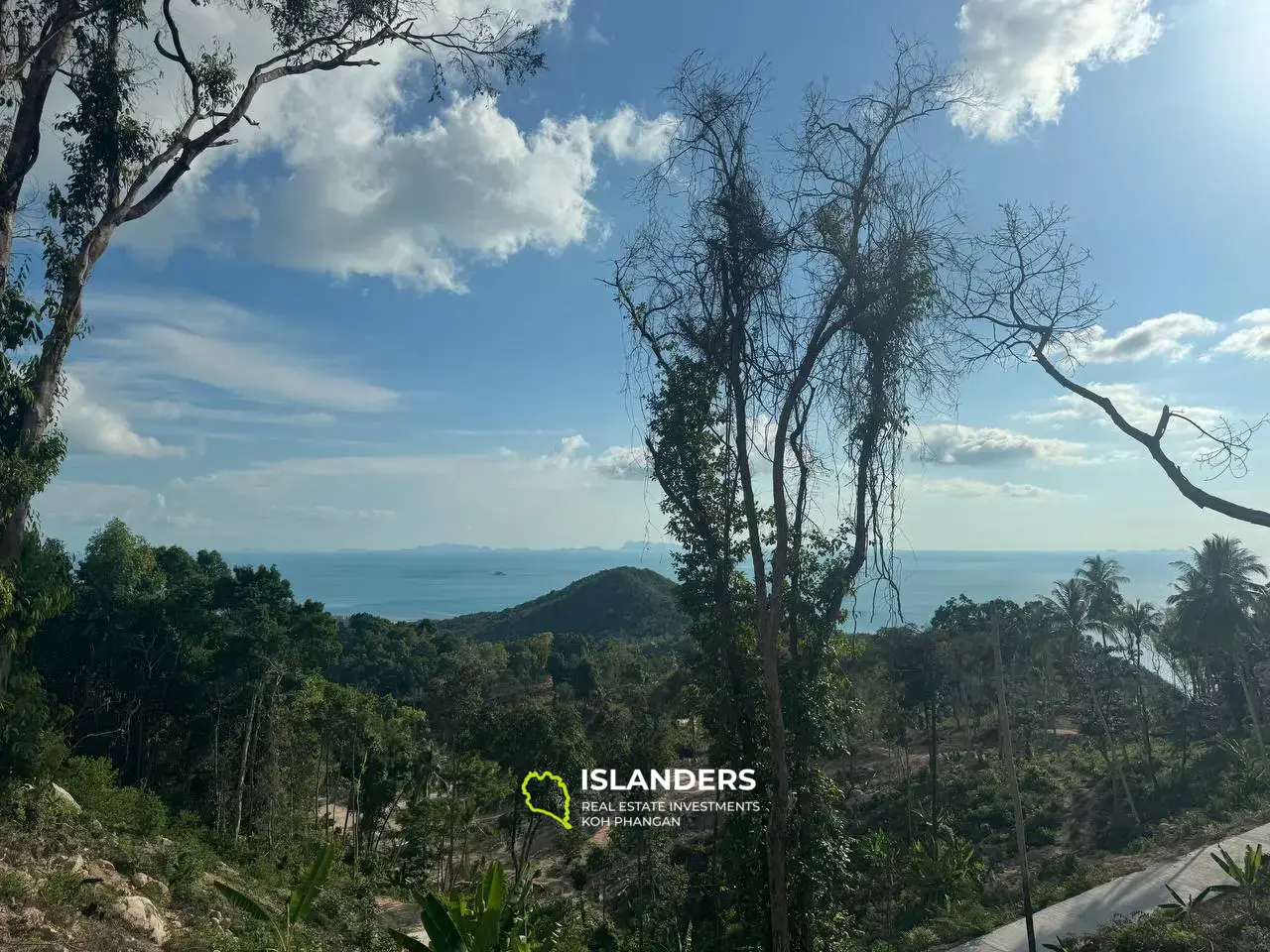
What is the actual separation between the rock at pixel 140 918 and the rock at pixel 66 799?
3.77m

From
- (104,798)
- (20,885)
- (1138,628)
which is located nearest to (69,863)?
(20,885)

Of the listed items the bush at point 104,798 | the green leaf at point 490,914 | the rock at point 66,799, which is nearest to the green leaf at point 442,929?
the green leaf at point 490,914

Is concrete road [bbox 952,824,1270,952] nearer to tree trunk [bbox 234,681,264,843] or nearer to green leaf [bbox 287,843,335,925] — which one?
green leaf [bbox 287,843,335,925]

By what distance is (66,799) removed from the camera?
34.9 feet

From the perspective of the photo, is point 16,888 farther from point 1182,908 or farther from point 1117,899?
point 1117,899

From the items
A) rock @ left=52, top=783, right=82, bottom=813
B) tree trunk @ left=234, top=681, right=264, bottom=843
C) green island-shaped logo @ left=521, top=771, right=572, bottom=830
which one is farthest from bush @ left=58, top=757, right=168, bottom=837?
green island-shaped logo @ left=521, top=771, right=572, bottom=830

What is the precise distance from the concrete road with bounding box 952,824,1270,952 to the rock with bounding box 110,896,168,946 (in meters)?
10.5

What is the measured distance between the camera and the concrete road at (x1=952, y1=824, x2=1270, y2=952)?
11.3m

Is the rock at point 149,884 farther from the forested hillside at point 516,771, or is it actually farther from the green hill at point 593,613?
the green hill at point 593,613

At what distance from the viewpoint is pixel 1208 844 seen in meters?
14.8

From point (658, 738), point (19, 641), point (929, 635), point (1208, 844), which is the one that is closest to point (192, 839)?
point (19, 641)

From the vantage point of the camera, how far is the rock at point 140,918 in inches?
281

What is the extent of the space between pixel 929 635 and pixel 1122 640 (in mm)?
7274

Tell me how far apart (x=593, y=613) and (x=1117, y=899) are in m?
87.4
